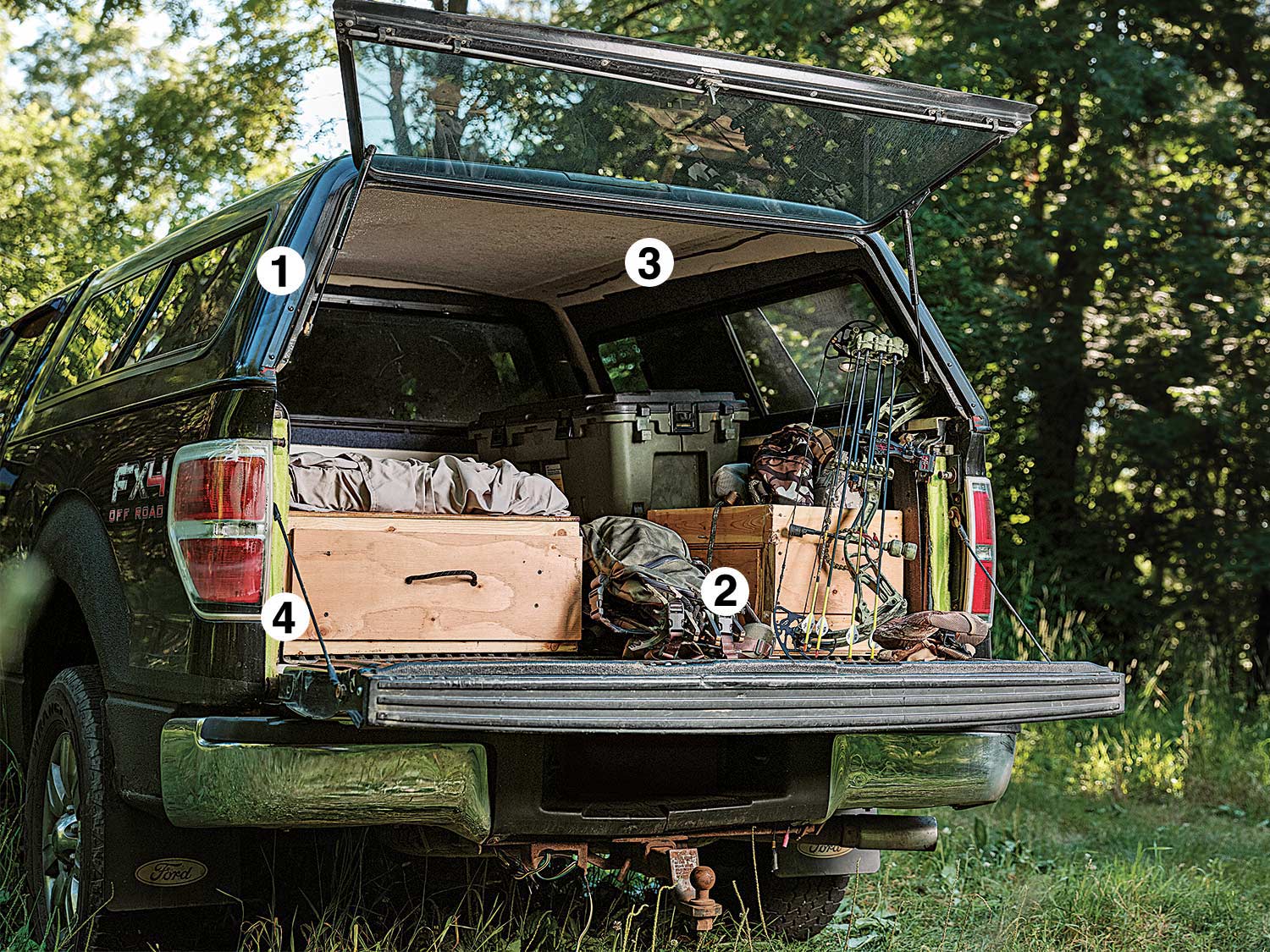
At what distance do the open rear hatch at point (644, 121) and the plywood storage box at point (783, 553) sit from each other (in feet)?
2.84

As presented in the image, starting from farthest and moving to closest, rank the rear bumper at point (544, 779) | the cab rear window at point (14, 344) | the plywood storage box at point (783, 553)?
the cab rear window at point (14, 344) → the plywood storage box at point (783, 553) → the rear bumper at point (544, 779)

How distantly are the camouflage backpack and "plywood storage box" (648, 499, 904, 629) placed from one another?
0.43ft

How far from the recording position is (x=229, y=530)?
10.7 feet

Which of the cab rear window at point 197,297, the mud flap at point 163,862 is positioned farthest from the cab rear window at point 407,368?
the mud flap at point 163,862

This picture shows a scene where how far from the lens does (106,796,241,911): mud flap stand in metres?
3.63

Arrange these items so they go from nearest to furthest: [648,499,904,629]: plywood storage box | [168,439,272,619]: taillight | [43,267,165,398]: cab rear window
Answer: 1. [168,439,272,619]: taillight
2. [648,499,904,629]: plywood storage box
3. [43,267,165,398]: cab rear window

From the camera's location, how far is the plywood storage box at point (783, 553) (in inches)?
158

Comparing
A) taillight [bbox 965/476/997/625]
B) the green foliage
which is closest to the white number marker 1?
taillight [bbox 965/476/997/625]

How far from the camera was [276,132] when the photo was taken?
36.3ft

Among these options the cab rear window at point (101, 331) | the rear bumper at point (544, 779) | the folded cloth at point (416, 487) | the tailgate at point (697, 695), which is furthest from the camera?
the cab rear window at point (101, 331)

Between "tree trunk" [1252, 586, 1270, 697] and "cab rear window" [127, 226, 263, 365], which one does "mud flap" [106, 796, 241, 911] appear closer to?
"cab rear window" [127, 226, 263, 365]

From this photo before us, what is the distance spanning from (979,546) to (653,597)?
1.11 metres

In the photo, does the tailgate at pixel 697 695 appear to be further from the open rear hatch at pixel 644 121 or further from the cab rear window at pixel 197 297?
the open rear hatch at pixel 644 121

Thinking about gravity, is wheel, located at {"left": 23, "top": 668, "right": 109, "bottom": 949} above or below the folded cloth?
below
